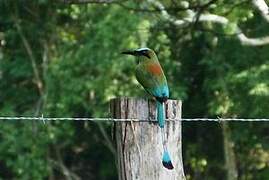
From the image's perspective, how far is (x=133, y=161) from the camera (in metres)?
3.85

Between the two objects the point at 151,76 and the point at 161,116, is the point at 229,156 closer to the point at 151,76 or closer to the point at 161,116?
the point at 151,76

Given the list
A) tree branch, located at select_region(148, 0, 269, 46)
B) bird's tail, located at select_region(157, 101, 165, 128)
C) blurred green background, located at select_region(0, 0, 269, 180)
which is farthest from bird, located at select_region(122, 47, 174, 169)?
blurred green background, located at select_region(0, 0, 269, 180)

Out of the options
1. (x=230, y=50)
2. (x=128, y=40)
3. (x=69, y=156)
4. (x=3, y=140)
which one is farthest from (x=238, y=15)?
(x=69, y=156)

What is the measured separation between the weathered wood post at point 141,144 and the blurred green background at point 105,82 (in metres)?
7.90

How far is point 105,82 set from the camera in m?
13.6

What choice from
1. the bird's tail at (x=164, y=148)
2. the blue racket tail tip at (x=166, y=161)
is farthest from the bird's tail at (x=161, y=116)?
the blue racket tail tip at (x=166, y=161)

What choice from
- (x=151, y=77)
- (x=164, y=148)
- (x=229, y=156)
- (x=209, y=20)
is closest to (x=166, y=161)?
(x=164, y=148)

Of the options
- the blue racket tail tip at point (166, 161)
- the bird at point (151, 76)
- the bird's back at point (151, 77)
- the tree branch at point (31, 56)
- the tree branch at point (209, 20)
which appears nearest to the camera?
the blue racket tail tip at point (166, 161)

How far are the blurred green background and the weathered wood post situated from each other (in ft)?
25.9

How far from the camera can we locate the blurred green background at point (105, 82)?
13.2 m

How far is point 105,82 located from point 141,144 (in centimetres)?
980

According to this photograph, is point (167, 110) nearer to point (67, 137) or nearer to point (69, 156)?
point (67, 137)

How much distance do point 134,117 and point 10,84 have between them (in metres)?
11.9

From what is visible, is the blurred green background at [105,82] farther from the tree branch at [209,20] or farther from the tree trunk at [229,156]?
the tree branch at [209,20]
